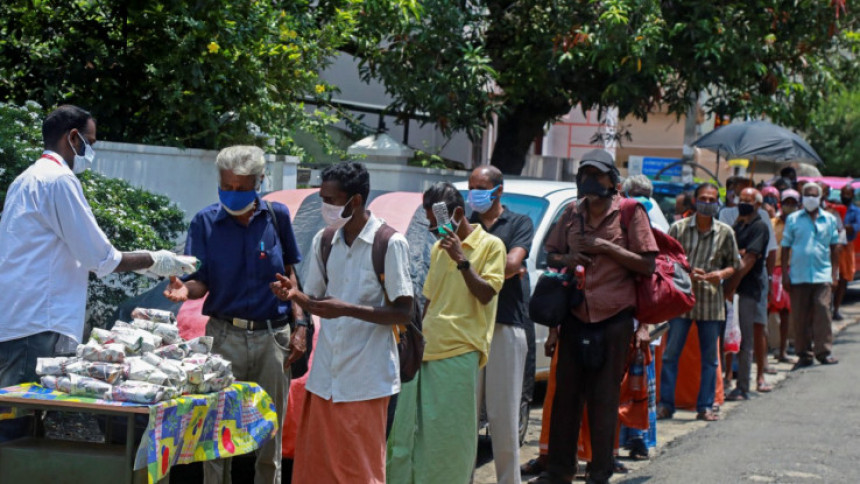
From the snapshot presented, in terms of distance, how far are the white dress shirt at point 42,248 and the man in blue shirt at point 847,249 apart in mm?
13707

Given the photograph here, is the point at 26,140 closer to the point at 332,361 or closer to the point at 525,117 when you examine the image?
the point at 332,361

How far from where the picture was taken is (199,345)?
523cm

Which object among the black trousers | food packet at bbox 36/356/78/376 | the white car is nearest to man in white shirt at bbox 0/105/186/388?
food packet at bbox 36/356/78/376

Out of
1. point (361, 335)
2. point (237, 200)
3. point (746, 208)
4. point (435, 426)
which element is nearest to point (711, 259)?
point (746, 208)

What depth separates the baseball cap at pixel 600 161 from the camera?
23.0 ft

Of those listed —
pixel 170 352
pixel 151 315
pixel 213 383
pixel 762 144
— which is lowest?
pixel 213 383

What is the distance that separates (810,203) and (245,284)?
894 cm

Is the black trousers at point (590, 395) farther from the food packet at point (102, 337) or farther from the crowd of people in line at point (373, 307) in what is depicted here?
the food packet at point (102, 337)

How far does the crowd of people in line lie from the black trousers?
12 mm

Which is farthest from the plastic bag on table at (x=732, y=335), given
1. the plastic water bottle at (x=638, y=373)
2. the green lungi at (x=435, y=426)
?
the green lungi at (x=435, y=426)

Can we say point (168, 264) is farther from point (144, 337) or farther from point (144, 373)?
point (144, 373)

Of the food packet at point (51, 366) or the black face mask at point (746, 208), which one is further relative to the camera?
the black face mask at point (746, 208)

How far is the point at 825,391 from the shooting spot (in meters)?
11.2

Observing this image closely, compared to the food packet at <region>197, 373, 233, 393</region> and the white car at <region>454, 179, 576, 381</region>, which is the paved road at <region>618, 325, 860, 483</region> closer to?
the white car at <region>454, 179, 576, 381</region>
